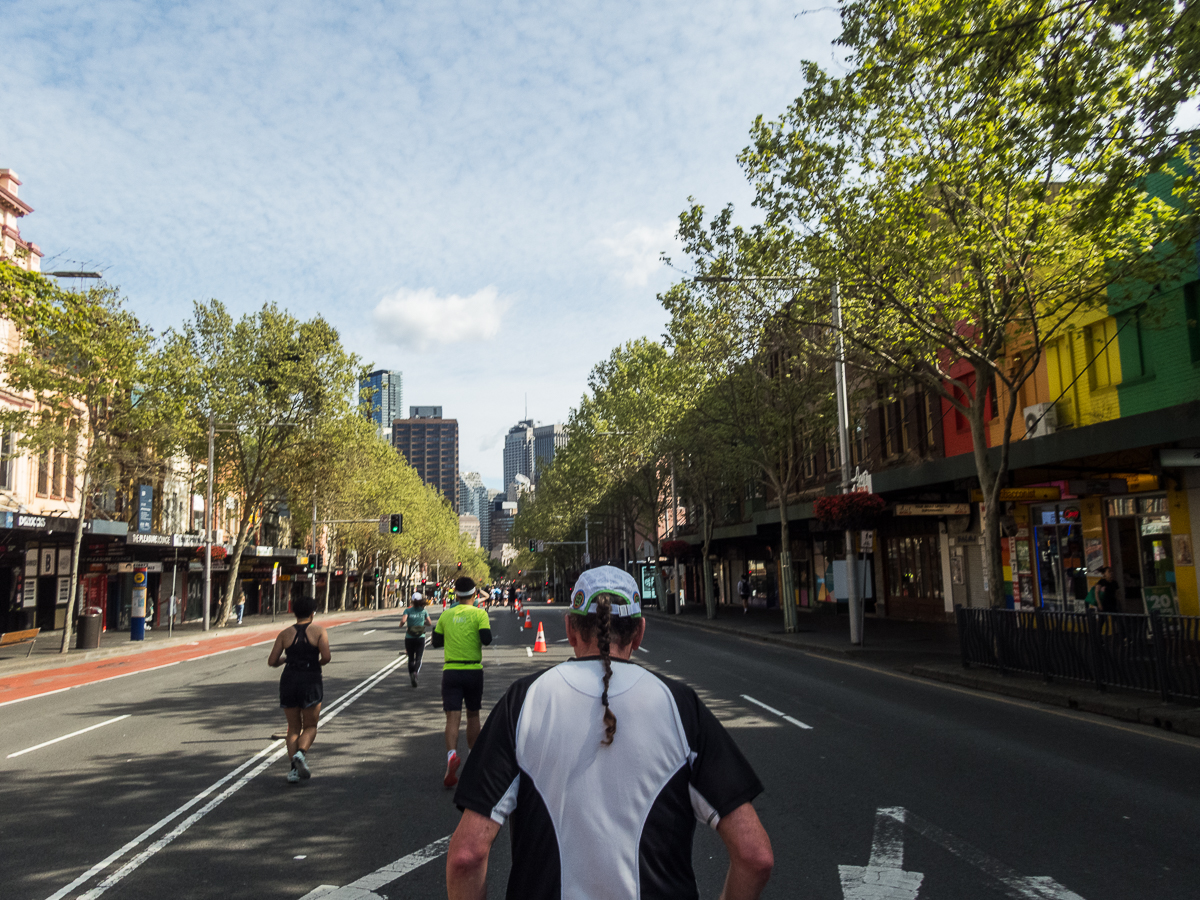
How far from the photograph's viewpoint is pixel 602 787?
7.79ft

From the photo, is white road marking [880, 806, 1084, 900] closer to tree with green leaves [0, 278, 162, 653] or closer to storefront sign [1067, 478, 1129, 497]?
storefront sign [1067, 478, 1129, 497]

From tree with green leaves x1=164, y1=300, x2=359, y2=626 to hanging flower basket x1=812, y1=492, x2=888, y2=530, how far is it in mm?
28487

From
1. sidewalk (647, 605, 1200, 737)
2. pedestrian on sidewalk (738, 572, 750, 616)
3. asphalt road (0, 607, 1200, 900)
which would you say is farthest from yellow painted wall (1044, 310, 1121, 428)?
pedestrian on sidewalk (738, 572, 750, 616)

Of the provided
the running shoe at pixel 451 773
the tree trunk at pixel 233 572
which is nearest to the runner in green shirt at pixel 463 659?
the running shoe at pixel 451 773

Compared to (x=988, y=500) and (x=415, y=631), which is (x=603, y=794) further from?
(x=988, y=500)

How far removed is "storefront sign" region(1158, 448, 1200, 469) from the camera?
17047 mm

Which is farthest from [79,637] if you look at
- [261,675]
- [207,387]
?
[207,387]

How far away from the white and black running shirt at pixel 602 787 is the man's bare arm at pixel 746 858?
2.1 inches

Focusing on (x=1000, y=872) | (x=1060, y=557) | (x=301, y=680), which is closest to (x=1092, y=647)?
(x=1000, y=872)

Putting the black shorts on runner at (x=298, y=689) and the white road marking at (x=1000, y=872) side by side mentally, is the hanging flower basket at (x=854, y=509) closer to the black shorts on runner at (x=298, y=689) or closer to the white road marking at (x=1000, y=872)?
the white road marking at (x=1000, y=872)

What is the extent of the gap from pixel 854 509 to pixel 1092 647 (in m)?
8.86

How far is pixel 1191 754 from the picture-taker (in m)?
9.06

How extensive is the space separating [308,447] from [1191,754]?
41978 mm

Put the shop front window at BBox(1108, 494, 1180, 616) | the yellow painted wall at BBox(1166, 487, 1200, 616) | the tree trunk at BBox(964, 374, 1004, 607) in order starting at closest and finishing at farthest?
the tree trunk at BBox(964, 374, 1004, 607) → the yellow painted wall at BBox(1166, 487, 1200, 616) → the shop front window at BBox(1108, 494, 1180, 616)
